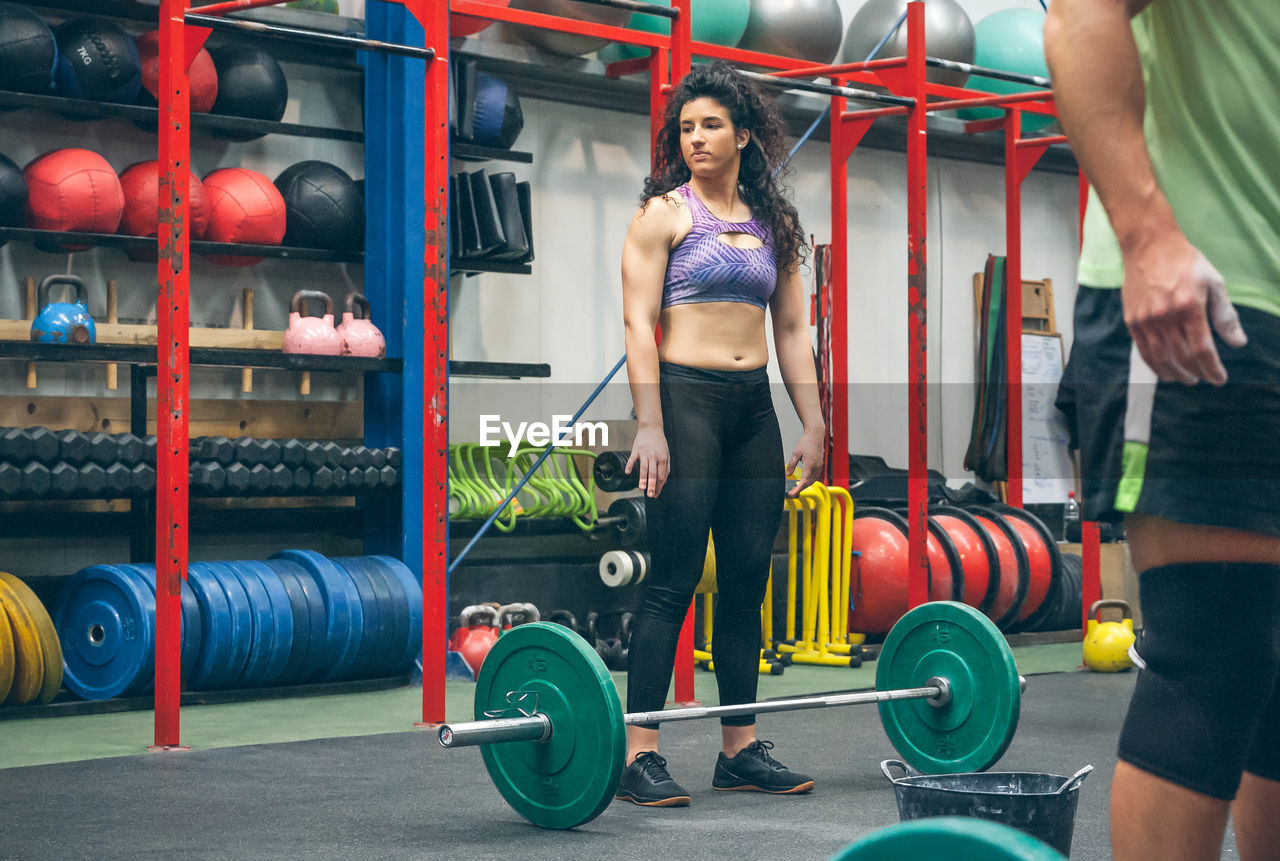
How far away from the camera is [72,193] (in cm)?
455

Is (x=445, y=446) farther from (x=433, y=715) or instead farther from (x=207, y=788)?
(x=207, y=788)

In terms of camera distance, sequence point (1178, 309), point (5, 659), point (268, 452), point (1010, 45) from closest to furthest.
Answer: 1. point (1178, 309)
2. point (5, 659)
3. point (268, 452)
4. point (1010, 45)

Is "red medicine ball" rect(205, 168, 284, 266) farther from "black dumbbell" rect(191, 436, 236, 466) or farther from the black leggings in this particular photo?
the black leggings

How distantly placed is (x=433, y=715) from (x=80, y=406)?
194cm

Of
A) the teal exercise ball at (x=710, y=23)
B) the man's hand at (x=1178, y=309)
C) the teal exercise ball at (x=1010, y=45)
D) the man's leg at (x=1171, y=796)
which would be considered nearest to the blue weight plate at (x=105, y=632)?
the teal exercise ball at (x=710, y=23)

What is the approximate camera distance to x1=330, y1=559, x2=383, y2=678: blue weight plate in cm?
455

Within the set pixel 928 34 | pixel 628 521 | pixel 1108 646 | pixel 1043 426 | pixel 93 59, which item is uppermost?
pixel 928 34

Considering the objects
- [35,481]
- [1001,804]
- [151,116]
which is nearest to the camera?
[1001,804]

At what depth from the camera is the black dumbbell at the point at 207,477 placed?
4363mm

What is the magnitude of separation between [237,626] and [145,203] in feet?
4.70

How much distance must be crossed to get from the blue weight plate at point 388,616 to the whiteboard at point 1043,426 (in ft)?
12.7

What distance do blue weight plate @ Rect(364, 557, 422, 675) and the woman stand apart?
6.58 feet

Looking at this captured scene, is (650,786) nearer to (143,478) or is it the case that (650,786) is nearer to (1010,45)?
(143,478)

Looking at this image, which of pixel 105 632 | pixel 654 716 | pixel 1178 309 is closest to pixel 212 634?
pixel 105 632
